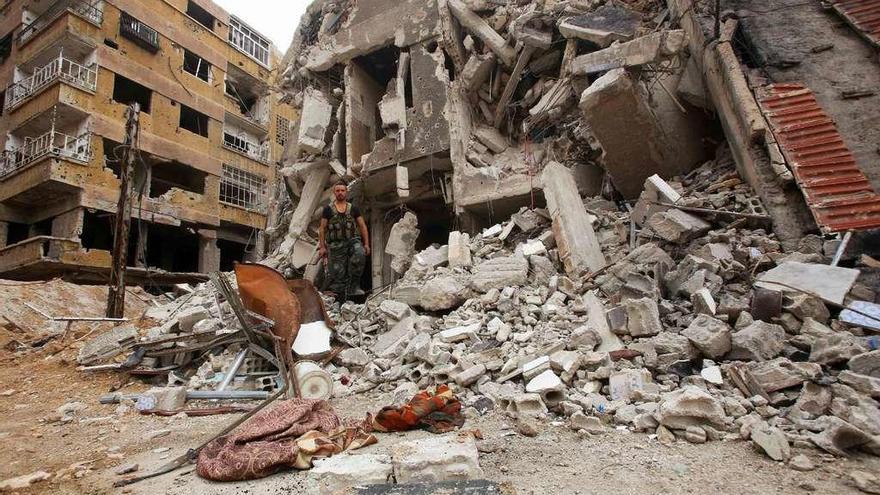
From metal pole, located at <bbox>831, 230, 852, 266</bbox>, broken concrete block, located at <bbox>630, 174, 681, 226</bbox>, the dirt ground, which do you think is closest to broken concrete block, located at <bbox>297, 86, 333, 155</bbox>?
the dirt ground

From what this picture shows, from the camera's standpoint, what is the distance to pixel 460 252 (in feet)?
19.4

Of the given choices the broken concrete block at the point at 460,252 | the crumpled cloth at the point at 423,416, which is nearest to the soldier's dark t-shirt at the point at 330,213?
the broken concrete block at the point at 460,252

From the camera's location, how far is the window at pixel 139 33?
647 inches

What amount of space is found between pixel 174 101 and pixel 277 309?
58.0 feet

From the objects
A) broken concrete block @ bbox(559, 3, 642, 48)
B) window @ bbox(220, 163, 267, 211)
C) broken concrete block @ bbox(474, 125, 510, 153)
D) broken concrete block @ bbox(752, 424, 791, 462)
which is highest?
window @ bbox(220, 163, 267, 211)

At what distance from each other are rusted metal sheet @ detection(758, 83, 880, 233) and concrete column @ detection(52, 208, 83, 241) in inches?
724

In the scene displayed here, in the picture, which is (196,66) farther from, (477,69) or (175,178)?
(477,69)

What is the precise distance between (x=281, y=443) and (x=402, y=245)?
5.12m

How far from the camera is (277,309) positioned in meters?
4.36

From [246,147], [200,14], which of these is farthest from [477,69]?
[200,14]

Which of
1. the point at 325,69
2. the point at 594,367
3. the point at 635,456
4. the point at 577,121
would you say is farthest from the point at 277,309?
the point at 325,69

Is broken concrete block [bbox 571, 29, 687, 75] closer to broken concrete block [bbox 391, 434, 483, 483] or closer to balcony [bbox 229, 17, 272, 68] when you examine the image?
broken concrete block [bbox 391, 434, 483, 483]

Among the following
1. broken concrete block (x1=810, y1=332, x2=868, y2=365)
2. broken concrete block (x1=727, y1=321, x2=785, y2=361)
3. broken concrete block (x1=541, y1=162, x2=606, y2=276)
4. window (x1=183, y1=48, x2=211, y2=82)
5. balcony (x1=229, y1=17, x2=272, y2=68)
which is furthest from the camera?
balcony (x1=229, y1=17, x2=272, y2=68)

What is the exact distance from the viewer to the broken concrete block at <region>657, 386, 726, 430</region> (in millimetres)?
2387
